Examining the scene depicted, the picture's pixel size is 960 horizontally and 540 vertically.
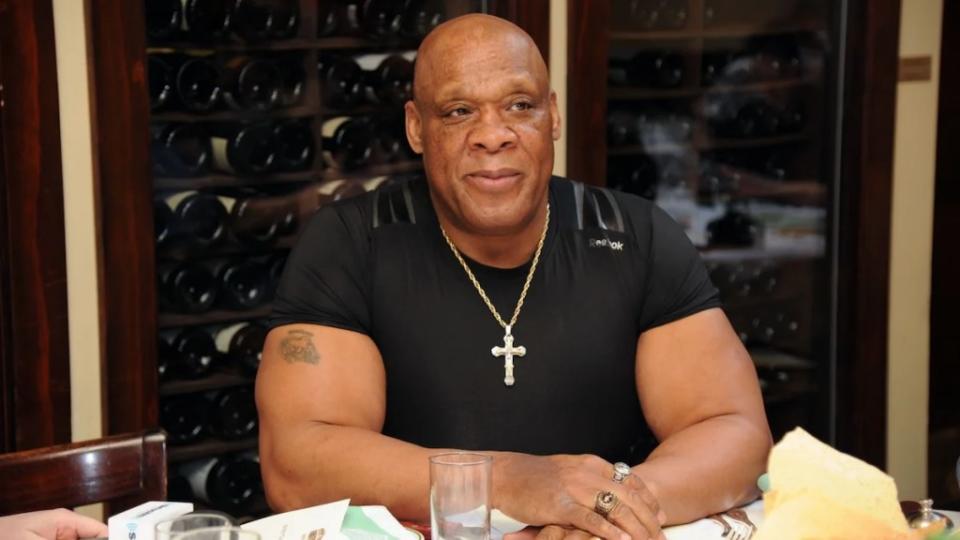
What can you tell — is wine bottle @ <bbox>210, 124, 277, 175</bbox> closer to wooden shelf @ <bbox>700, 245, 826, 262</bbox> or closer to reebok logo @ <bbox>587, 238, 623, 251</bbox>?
reebok logo @ <bbox>587, 238, 623, 251</bbox>

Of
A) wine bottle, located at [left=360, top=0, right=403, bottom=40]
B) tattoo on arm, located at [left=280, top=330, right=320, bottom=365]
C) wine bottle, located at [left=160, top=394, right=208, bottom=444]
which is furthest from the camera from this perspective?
wine bottle, located at [left=360, top=0, right=403, bottom=40]

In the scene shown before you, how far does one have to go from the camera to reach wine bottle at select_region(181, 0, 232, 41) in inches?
125

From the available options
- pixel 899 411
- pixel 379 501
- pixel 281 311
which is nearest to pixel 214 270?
pixel 281 311

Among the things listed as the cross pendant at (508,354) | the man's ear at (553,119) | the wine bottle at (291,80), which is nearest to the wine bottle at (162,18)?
the wine bottle at (291,80)

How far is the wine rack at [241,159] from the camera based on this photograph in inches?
127

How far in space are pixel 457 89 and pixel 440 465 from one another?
0.93 meters

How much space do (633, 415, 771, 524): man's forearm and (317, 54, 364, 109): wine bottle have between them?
173 centimetres

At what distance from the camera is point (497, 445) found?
2.14m

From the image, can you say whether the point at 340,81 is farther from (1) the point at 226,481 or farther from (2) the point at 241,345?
→ (1) the point at 226,481

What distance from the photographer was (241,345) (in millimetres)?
3410

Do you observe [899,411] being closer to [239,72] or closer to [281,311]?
[239,72]

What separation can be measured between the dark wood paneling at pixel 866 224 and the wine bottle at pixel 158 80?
216 cm

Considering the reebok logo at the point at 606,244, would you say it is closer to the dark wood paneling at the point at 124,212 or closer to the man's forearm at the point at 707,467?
the man's forearm at the point at 707,467

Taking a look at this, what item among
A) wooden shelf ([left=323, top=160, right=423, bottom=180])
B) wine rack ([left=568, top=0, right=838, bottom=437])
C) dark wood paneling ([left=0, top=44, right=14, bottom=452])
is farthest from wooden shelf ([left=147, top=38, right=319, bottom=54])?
wine rack ([left=568, top=0, right=838, bottom=437])
